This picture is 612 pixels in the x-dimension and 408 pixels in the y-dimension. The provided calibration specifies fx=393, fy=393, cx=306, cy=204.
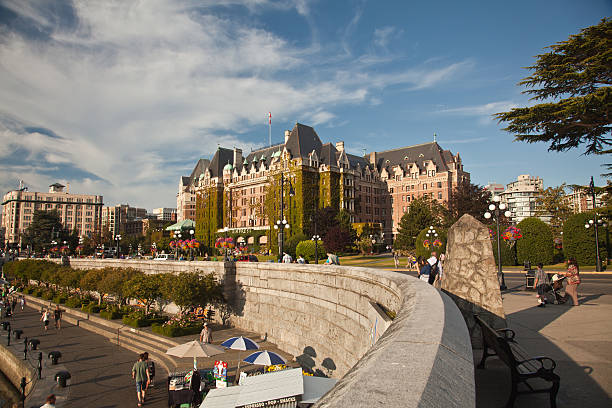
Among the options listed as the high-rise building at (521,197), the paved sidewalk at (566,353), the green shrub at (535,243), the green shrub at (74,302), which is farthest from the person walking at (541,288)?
the high-rise building at (521,197)

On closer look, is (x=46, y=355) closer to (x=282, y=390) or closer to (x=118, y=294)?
(x=118, y=294)

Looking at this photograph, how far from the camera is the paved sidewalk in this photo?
499cm

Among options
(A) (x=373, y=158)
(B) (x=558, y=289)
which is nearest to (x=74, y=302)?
(B) (x=558, y=289)

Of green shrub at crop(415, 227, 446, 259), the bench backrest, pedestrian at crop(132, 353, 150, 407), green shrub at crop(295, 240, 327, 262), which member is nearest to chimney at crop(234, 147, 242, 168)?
green shrub at crop(295, 240, 327, 262)

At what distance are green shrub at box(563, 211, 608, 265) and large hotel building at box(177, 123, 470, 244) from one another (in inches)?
1263

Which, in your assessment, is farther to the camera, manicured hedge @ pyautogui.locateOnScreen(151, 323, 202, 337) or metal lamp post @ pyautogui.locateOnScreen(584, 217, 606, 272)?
metal lamp post @ pyautogui.locateOnScreen(584, 217, 606, 272)

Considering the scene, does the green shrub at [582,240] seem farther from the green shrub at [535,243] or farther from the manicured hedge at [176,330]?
the manicured hedge at [176,330]

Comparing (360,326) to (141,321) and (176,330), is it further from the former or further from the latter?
(141,321)

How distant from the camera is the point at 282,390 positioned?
5.81m

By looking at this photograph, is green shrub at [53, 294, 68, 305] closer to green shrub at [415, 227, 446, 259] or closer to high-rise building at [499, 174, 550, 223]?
green shrub at [415, 227, 446, 259]

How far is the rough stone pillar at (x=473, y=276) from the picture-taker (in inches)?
316

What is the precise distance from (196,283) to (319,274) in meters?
12.2

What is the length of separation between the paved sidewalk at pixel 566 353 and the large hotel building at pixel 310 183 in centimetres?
5442

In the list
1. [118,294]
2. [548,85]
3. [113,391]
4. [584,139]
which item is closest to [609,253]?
[584,139]
